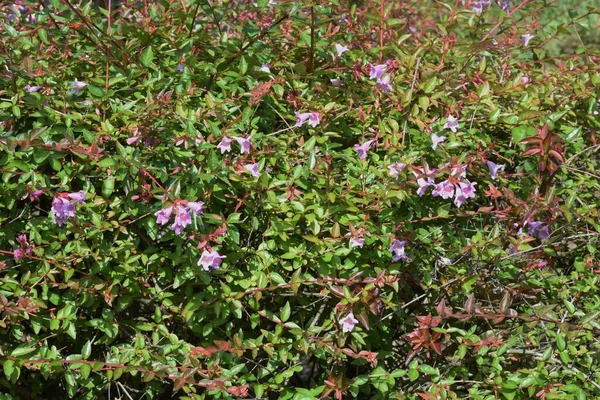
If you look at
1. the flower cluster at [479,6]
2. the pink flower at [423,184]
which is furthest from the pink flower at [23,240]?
the flower cluster at [479,6]

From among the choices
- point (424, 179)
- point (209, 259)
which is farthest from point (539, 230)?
point (209, 259)

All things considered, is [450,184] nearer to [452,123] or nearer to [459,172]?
[459,172]

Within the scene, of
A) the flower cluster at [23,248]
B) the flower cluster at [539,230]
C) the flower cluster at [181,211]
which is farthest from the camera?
the flower cluster at [539,230]

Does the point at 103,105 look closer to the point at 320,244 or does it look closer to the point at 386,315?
the point at 320,244

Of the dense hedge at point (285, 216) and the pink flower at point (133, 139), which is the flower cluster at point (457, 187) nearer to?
the dense hedge at point (285, 216)

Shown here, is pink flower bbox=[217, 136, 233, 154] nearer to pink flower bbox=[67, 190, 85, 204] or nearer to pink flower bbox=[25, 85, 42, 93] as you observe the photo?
pink flower bbox=[67, 190, 85, 204]

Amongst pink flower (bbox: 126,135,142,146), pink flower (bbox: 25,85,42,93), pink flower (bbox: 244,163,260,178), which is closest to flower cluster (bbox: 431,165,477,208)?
pink flower (bbox: 244,163,260,178)
